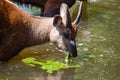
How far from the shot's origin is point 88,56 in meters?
9.91

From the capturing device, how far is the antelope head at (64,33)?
Result: 9.09 m

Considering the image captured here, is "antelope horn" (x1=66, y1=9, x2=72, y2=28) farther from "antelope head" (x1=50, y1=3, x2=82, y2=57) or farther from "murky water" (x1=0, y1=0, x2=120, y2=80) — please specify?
"murky water" (x1=0, y1=0, x2=120, y2=80)

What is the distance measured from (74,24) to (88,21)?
143 inches

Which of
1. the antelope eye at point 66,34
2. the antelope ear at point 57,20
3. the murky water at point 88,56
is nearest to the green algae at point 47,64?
the murky water at point 88,56

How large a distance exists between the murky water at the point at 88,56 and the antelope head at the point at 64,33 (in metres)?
0.44

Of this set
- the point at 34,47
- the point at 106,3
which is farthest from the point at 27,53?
the point at 106,3

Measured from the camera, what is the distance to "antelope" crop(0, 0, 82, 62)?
29.8 feet

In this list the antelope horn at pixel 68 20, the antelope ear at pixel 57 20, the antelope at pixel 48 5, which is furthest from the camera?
the antelope at pixel 48 5

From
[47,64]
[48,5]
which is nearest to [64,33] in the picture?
[47,64]

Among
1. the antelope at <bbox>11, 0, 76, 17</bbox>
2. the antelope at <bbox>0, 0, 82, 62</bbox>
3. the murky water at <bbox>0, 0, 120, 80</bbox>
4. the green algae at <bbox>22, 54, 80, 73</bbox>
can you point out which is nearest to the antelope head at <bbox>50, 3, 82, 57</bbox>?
the antelope at <bbox>0, 0, 82, 62</bbox>

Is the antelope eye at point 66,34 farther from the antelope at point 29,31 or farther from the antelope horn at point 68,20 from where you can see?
the antelope horn at point 68,20

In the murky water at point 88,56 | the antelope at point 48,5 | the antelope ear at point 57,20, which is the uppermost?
the antelope ear at point 57,20

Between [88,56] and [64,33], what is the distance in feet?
3.45

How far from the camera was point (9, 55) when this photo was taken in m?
9.15
